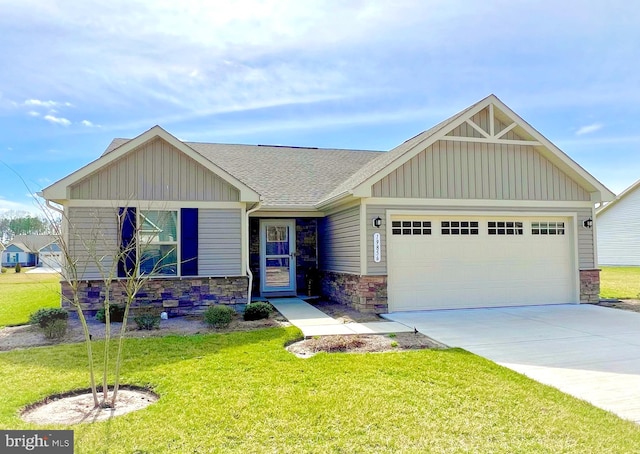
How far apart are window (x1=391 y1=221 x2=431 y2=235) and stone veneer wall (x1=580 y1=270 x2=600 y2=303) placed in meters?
4.32

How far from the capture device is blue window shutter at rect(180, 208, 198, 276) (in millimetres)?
9961

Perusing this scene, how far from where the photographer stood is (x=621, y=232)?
27.9m

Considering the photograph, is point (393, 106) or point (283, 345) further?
point (393, 106)

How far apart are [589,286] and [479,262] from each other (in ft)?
10.1

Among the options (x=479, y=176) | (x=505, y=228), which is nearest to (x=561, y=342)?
(x=505, y=228)

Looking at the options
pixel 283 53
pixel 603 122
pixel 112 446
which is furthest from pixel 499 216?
pixel 603 122

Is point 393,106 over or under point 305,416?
over

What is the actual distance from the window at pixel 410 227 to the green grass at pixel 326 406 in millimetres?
4357

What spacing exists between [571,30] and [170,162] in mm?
9473

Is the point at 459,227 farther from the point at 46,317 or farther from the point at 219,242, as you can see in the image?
the point at 46,317

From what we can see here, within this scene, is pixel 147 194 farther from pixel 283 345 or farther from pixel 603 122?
pixel 603 122

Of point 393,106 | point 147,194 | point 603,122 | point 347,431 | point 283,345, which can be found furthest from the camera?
point 603,122

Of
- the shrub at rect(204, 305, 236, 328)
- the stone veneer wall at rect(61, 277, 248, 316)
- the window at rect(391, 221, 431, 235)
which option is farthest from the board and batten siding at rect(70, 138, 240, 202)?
the window at rect(391, 221, 431, 235)

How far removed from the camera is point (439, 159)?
10422 mm
